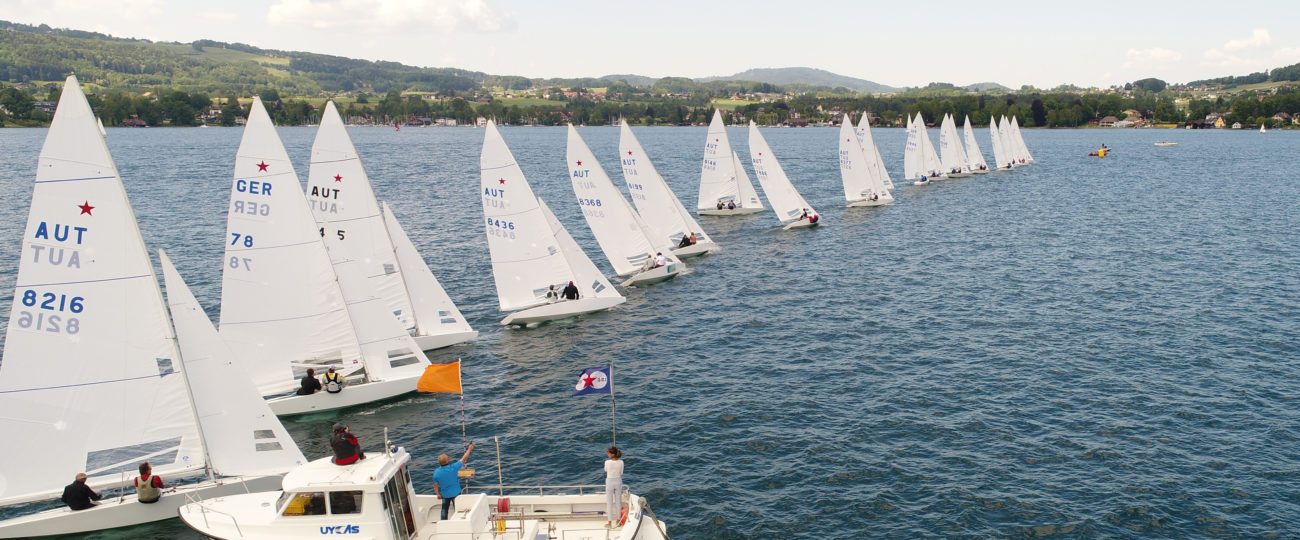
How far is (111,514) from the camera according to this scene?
2486cm

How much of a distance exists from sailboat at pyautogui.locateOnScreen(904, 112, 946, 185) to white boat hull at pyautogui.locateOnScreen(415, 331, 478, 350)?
88.8 m

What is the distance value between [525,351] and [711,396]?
11.0m

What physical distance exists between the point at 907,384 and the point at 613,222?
24.4 m

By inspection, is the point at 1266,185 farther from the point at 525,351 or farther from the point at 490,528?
the point at 490,528

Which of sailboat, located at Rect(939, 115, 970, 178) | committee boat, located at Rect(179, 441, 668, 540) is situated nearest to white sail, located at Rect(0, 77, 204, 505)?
committee boat, located at Rect(179, 441, 668, 540)

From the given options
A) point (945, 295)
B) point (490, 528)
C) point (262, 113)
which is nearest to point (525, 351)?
point (262, 113)

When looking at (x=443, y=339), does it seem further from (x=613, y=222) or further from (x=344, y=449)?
(x=344, y=449)

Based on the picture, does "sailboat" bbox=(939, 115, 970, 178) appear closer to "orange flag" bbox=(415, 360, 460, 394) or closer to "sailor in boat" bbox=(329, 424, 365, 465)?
"orange flag" bbox=(415, 360, 460, 394)

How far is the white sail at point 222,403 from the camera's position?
2550cm

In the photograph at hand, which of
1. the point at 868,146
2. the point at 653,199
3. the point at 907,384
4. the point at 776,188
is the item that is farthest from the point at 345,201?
the point at 868,146

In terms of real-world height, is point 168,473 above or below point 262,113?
below

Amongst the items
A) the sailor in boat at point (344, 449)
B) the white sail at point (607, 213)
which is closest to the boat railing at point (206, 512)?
the sailor in boat at point (344, 449)

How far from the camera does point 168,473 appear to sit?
2548 cm

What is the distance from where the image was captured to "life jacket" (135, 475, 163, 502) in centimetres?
2467
